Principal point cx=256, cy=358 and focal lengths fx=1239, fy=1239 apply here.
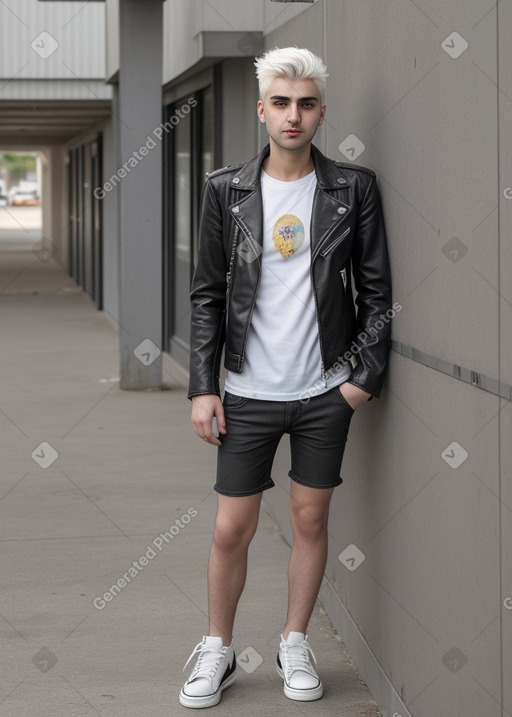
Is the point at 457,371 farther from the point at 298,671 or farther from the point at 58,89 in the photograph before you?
the point at 58,89

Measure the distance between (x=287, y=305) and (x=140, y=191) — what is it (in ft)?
23.3

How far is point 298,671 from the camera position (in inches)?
158

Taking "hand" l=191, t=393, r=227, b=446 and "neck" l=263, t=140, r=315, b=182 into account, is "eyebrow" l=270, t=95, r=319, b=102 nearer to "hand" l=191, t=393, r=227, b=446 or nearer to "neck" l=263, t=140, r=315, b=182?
"neck" l=263, t=140, r=315, b=182

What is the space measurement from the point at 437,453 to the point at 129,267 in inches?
303

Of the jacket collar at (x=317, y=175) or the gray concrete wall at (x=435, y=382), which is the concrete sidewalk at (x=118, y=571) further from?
the jacket collar at (x=317, y=175)

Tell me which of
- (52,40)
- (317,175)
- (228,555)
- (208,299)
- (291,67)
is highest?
(52,40)

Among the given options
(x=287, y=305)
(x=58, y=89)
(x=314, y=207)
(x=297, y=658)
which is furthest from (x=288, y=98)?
(x=58, y=89)

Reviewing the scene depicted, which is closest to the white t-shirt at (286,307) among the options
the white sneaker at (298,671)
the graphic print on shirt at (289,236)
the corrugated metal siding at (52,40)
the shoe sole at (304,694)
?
the graphic print on shirt at (289,236)

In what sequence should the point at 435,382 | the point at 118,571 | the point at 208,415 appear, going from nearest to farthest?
1. the point at 435,382
2. the point at 208,415
3. the point at 118,571

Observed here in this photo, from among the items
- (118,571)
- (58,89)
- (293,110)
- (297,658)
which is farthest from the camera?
(58,89)

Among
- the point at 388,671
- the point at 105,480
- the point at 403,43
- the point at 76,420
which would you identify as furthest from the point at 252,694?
the point at 76,420

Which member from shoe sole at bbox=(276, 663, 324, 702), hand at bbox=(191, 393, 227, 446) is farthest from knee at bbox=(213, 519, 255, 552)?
shoe sole at bbox=(276, 663, 324, 702)

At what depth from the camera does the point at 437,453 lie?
3.23 meters

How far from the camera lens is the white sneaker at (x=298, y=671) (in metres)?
3.99
